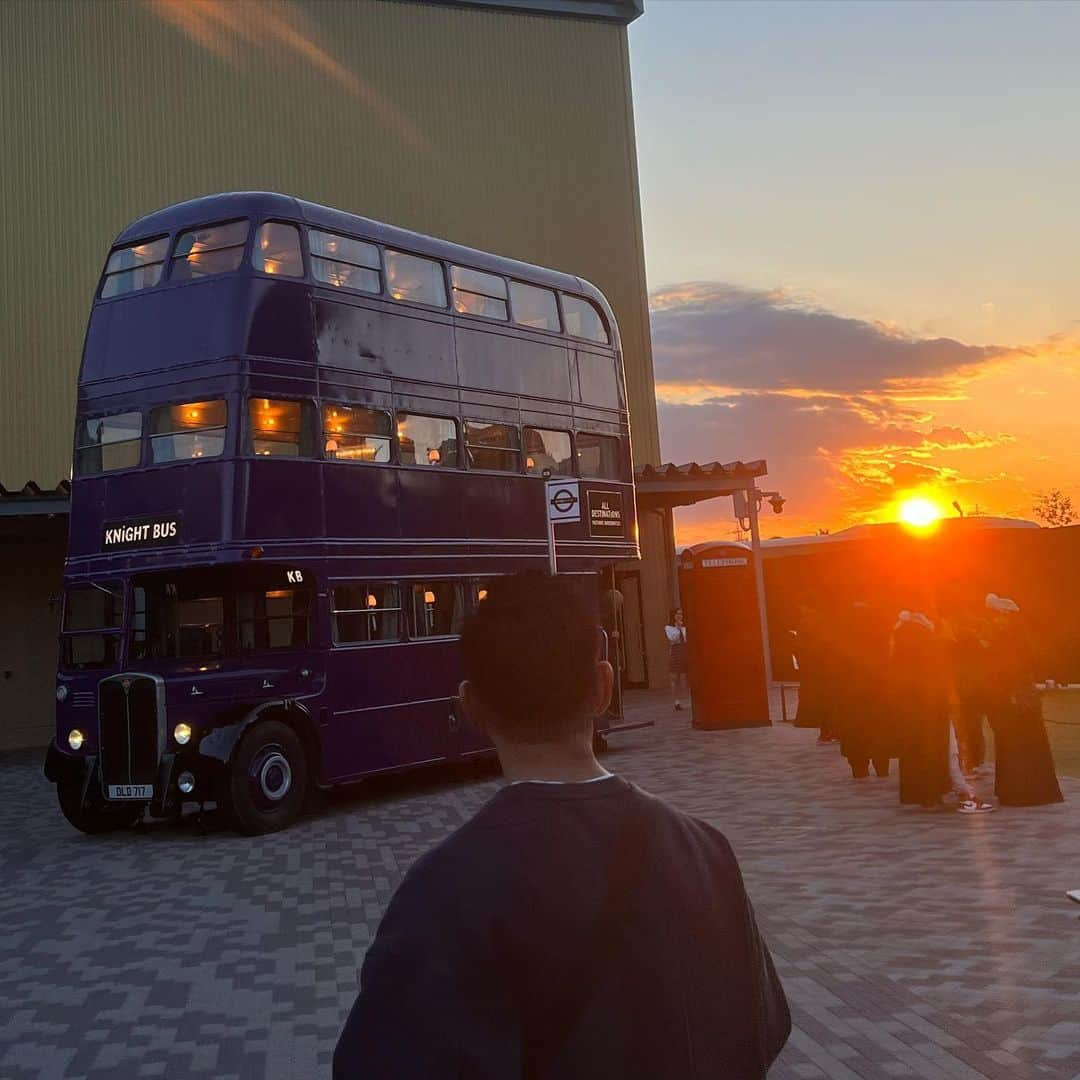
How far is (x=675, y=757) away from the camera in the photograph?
1553cm

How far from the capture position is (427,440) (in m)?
13.7

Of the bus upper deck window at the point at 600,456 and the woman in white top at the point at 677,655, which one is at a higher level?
the bus upper deck window at the point at 600,456

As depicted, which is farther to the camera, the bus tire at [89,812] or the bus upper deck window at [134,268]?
the bus upper deck window at [134,268]

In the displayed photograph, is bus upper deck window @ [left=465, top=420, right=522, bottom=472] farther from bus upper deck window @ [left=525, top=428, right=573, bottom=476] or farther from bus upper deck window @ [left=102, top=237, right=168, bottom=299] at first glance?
bus upper deck window @ [left=102, top=237, right=168, bottom=299]

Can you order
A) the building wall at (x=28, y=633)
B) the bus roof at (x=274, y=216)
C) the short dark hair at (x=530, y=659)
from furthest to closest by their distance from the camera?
the building wall at (x=28, y=633) < the bus roof at (x=274, y=216) < the short dark hair at (x=530, y=659)

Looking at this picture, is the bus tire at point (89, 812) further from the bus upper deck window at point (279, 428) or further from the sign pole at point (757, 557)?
the sign pole at point (757, 557)

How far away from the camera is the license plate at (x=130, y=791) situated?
11.4 meters

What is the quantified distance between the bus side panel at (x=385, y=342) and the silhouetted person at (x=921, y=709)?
567 cm

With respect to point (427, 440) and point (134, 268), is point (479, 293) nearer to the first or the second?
point (427, 440)

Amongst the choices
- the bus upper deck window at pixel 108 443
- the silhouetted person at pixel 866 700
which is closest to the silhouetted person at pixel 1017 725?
the silhouetted person at pixel 866 700

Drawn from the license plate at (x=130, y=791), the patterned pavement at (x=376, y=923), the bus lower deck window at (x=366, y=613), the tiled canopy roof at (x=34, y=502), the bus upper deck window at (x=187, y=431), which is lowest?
the patterned pavement at (x=376, y=923)

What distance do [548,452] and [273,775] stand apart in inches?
211

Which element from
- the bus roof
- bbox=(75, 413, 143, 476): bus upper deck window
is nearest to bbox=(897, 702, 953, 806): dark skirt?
the bus roof

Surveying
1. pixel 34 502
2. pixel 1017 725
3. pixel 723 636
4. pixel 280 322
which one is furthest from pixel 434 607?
pixel 34 502
